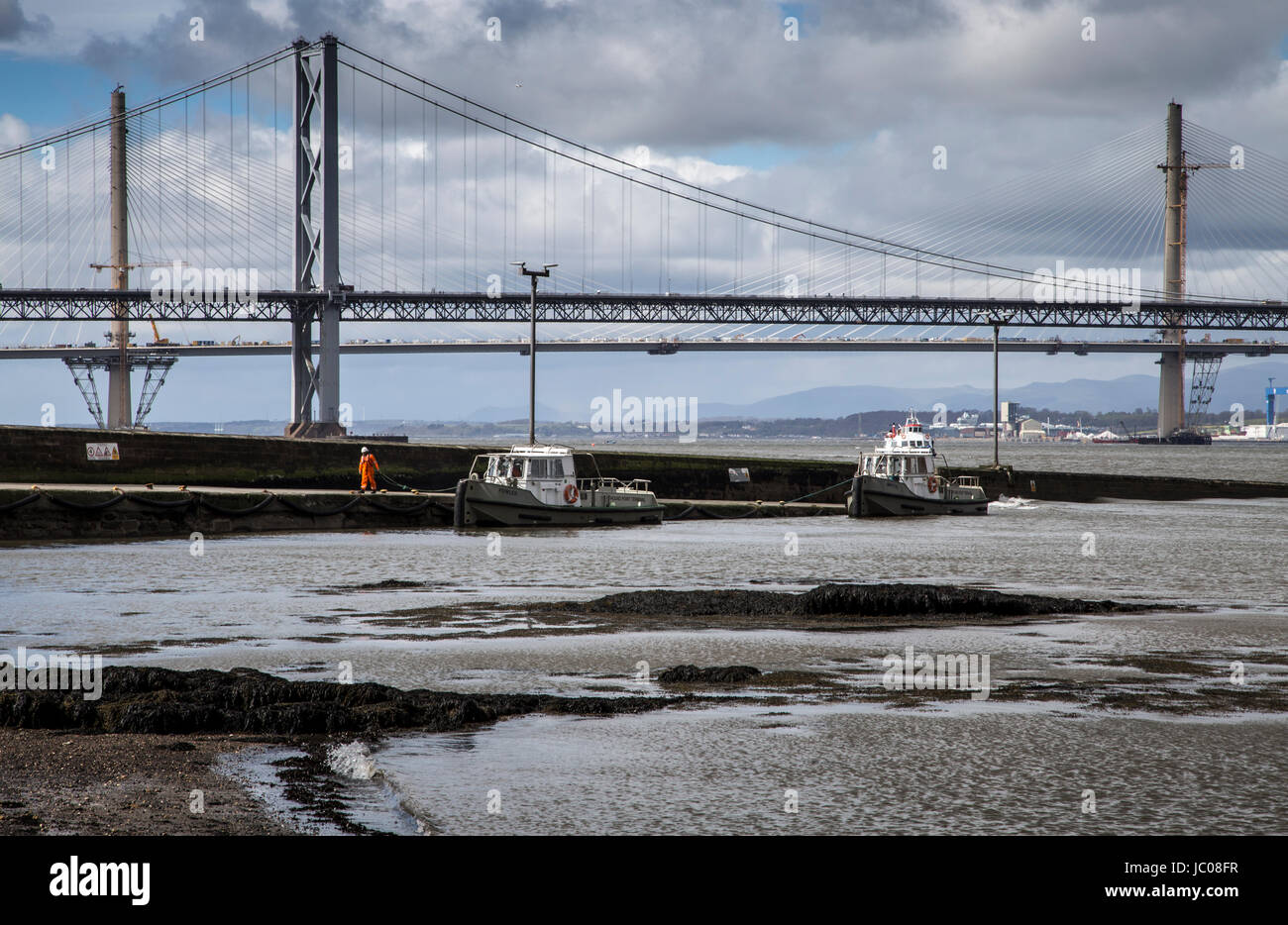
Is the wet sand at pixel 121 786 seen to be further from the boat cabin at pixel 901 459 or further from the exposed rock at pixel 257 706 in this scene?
the boat cabin at pixel 901 459

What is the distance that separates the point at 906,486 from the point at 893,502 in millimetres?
715

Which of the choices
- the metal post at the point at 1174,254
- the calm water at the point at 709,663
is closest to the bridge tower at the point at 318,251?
the calm water at the point at 709,663

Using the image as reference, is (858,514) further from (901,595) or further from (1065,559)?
(901,595)

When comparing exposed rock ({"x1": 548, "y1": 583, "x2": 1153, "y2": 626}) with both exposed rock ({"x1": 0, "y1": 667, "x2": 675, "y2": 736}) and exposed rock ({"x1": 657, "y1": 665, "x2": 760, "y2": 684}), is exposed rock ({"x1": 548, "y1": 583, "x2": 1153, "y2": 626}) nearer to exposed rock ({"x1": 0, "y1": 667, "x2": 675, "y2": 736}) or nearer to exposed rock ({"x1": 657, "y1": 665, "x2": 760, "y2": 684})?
exposed rock ({"x1": 657, "y1": 665, "x2": 760, "y2": 684})

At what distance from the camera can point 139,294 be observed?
3462 inches

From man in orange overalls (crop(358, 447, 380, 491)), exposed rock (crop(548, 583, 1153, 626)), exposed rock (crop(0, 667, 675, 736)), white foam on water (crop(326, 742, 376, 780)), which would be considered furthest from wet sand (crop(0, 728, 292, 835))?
man in orange overalls (crop(358, 447, 380, 491))

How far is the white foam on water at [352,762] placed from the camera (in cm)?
784

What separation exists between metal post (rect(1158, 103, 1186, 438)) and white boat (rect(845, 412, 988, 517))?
98465mm

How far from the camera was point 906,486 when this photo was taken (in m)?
43.3

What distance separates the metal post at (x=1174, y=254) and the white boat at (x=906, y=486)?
98465 mm

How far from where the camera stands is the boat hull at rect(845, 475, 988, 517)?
4272cm
